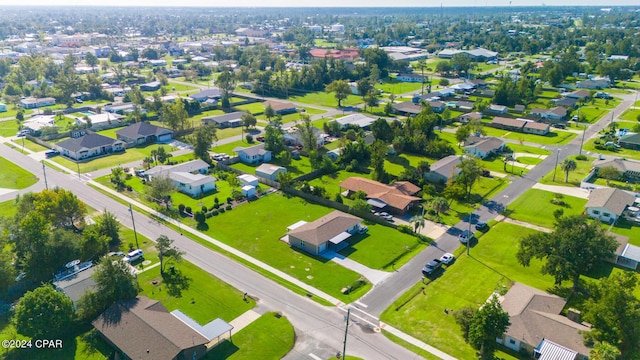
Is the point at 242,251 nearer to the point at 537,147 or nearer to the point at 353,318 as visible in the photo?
the point at 353,318

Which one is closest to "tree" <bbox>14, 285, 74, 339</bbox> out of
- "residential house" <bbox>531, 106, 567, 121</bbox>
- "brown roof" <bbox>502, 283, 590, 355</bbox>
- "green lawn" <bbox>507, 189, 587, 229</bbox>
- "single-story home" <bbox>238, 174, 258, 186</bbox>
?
"single-story home" <bbox>238, 174, 258, 186</bbox>

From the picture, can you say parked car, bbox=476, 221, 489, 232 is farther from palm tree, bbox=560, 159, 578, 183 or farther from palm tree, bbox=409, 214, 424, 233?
palm tree, bbox=560, 159, 578, 183

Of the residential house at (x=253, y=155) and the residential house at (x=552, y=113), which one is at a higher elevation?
the residential house at (x=552, y=113)

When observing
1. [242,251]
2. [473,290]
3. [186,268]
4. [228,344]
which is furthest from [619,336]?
[186,268]

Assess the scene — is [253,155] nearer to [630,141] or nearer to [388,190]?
[388,190]

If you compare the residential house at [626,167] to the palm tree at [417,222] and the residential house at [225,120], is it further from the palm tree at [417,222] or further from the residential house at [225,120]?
the residential house at [225,120]

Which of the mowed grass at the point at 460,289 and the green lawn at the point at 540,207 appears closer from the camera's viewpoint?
the mowed grass at the point at 460,289

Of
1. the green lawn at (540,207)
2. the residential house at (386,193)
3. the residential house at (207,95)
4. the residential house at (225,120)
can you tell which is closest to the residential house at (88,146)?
the residential house at (225,120)
